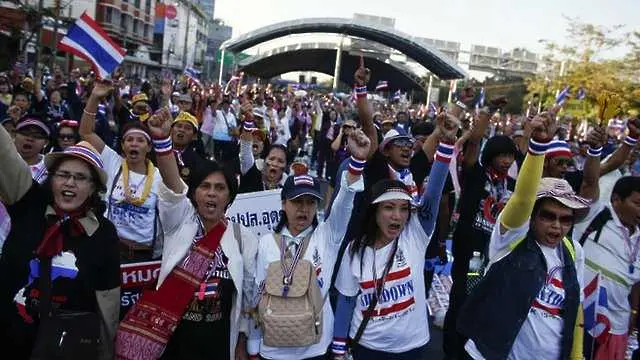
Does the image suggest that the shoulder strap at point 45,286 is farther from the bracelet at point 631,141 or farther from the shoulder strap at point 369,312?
the bracelet at point 631,141

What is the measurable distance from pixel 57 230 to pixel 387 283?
1.76m

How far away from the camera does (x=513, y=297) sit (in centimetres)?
279

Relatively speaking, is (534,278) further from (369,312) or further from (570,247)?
(369,312)

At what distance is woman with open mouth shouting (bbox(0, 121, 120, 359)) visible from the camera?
2.53 m

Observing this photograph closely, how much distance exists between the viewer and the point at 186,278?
2.90 m

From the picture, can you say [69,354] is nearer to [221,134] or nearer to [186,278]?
[186,278]

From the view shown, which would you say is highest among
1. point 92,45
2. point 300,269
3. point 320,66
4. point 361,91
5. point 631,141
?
point 320,66

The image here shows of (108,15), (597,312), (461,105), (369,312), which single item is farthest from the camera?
(108,15)

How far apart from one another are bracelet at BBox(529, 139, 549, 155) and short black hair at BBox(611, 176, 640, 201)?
4.59ft

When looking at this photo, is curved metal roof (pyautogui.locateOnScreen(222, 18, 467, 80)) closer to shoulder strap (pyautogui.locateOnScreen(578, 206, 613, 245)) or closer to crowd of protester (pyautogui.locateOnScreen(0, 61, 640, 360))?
crowd of protester (pyautogui.locateOnScreen(0, 61, 640, 360))

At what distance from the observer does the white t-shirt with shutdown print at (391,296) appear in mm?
3172

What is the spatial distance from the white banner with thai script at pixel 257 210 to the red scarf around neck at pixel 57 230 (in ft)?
6.32

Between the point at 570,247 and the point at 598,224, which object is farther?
the point at 598,224

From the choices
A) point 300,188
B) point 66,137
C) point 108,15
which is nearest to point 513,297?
point 300,188
